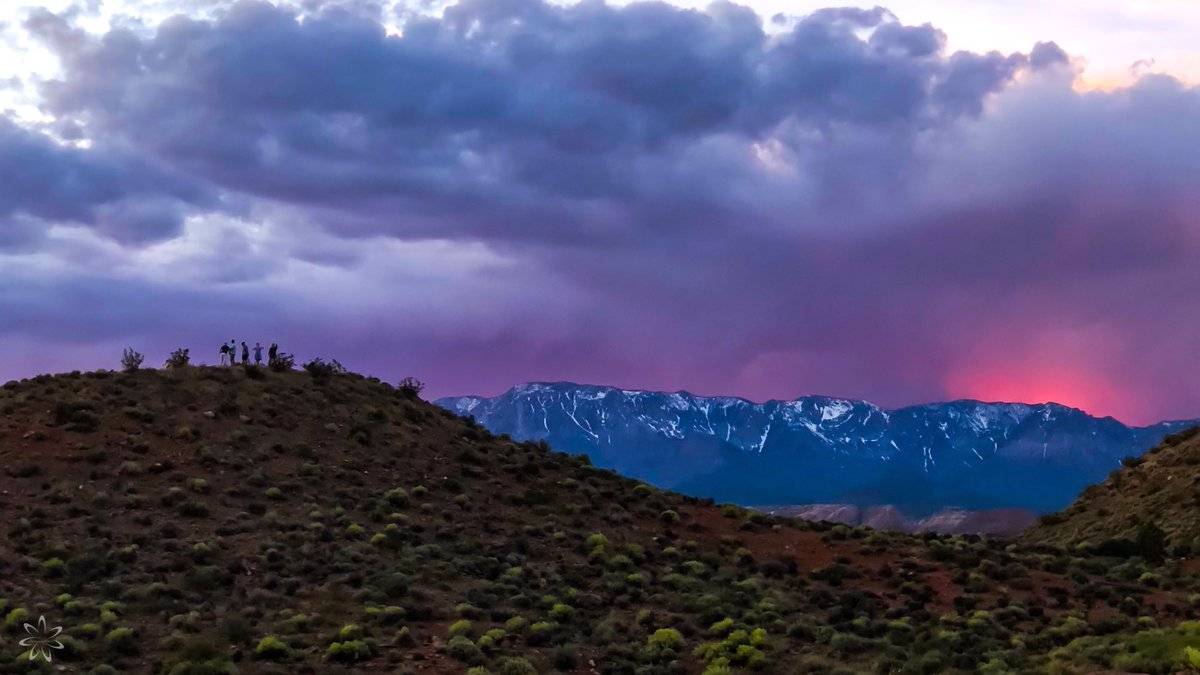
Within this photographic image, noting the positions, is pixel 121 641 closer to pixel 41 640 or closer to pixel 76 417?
pixel 41 640

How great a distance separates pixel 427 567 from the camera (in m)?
40.3

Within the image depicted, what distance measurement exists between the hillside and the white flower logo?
46390 mm

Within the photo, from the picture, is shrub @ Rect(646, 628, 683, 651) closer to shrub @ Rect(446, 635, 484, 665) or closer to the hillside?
shrub @ Rect(446, 635, 484, 665)

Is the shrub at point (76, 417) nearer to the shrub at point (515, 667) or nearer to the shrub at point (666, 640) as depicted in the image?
the shrub at point (515, 667)

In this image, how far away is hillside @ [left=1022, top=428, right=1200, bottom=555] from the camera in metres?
52.9

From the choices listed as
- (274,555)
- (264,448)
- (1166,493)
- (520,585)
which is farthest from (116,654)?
(1166,493)

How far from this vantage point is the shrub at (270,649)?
98.8ft

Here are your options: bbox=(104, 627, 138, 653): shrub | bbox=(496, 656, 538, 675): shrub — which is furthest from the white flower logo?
bbox=(496, 656, 538, 675): shrub

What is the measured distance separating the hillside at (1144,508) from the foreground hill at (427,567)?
19.6 feet

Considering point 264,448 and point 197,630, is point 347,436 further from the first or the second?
point 197,630

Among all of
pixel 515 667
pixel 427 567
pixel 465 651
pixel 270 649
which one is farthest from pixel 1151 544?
pixel 270 649

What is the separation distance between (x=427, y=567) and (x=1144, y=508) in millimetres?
44266

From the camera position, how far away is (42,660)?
28.6 m

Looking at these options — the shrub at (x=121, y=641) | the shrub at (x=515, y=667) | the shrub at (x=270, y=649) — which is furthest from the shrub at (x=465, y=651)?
the shrub at (x=121, y=641)
